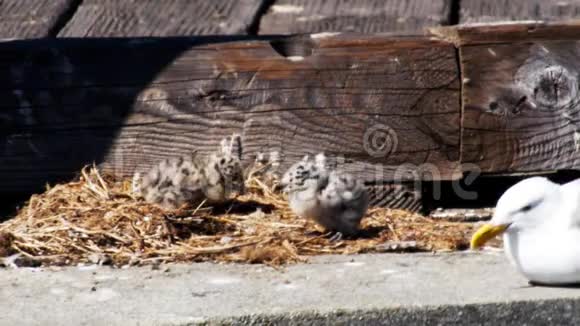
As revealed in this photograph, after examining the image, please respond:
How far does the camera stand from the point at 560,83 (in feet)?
19.1

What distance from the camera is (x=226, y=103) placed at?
5.99 meters

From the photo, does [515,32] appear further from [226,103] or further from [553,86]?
[226,103]

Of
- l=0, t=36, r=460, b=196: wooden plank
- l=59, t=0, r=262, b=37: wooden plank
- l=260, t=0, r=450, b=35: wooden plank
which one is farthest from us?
l=59, t=0, r=262, b=37: wooden plank

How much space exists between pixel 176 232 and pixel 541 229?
1.50 meters

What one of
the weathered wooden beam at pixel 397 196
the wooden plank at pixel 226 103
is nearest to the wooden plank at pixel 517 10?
the wooden plank at pixel 226 103

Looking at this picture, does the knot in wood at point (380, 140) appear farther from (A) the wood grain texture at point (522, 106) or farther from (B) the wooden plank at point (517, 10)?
(B) the wooden plank at point (517, 10)

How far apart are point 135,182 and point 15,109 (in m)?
0.58

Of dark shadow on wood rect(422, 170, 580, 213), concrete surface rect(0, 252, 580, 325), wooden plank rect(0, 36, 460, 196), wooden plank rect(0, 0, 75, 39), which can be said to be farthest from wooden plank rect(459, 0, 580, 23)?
wooden plank rect(0, 0, 75, 39)

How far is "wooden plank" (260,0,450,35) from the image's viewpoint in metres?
6.47

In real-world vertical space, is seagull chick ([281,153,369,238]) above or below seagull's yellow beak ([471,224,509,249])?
above

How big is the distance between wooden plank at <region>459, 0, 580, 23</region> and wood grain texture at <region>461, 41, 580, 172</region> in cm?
62

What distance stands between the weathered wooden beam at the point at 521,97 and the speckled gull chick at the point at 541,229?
1.16 m

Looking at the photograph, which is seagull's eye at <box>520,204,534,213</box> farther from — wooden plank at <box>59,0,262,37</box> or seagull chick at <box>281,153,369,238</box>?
wooden plank at <box>59,0,262,37</box>

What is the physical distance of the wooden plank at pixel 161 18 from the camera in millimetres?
6590
